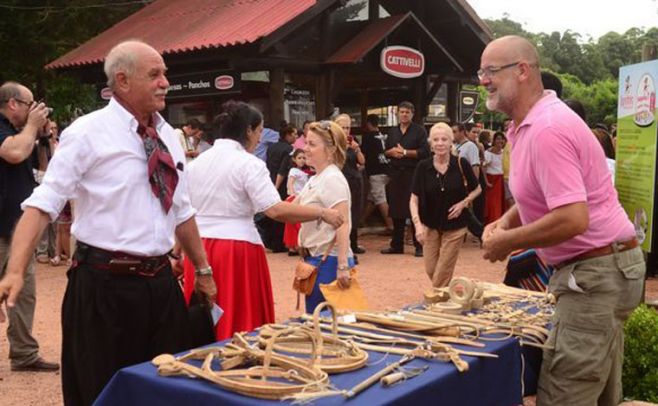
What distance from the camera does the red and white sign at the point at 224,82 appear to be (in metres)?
11.7

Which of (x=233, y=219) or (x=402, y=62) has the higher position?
(x=402, y=62)

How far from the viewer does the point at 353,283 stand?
4.73 m

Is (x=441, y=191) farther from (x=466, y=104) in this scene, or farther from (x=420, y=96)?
(x=466, y=104)

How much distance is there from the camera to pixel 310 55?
12.5 meters

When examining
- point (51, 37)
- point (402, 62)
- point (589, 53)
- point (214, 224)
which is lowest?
point (214, 224)

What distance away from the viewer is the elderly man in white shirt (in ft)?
10.6

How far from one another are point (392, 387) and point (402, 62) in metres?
10.9

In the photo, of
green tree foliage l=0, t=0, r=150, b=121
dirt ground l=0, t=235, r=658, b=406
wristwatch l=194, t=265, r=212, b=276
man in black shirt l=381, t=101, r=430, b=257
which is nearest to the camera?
wristwatch l=194, t=265, r=212, b=276

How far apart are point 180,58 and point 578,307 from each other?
10.7m

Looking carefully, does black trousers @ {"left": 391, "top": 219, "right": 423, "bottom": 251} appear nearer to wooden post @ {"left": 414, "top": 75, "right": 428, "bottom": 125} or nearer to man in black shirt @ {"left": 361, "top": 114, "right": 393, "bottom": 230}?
man in black shirt @ {"left": 361, "top": 114, "right": 393, "bottom": 230}

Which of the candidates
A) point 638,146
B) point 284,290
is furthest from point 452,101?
point 638,146

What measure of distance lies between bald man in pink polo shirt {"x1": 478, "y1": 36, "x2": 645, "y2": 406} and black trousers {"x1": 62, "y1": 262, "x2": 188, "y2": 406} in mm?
1528

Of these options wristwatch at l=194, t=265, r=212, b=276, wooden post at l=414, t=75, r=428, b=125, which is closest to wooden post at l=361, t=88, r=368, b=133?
wooden post at l=414, t=75, r=428, b=125

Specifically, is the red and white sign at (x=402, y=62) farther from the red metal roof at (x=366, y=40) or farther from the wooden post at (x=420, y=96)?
the wooden post at (x=420, y=96)
